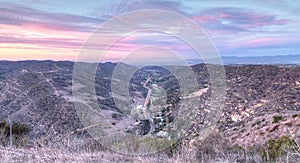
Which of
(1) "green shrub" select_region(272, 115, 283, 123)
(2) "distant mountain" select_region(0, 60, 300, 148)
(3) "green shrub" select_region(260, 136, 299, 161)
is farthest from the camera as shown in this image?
(2) "distant mountain" select_region(0, 60, 300, 148)

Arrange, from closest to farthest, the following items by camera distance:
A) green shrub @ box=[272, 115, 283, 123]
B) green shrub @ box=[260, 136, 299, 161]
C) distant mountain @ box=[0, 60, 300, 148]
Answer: green shrub @ box=[260, 136, 299, 161]
green shrub @ box=[272, 115, 283, 123]
distant mountain @ box=[0, 60, 300, 148]

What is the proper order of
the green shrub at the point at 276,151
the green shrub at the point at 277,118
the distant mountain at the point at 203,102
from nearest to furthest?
the green shrub at the point at 276,151, the green shrub at the point at 277,118, the distant mountain at the point at 203,102

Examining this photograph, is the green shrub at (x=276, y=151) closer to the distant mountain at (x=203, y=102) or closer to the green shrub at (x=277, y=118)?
the distant mountain at (x=203, y=102)

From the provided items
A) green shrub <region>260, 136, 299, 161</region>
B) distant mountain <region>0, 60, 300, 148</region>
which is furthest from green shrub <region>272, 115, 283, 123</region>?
green shrub <region>260, 136, 299, 161</region>

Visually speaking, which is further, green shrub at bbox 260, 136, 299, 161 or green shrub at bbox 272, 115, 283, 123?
green shrub at bbox 272, 115, 283, 123

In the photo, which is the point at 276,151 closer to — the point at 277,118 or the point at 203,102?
the point at 277,118

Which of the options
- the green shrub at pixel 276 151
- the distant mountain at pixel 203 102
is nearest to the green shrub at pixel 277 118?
the distant mountain at pixel 203 102

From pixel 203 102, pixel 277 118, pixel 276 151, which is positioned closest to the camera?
pixel 276 151

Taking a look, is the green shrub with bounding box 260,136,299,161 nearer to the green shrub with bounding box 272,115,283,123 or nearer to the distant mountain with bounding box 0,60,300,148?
the distant mountain with bounding box 0,60,300,148

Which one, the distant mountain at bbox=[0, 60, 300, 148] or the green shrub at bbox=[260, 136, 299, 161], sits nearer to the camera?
the green shrub at bbox=[260, 136, 299, 161]

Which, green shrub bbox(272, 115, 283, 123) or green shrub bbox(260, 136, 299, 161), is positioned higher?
green shrub bbox(260, 136, 299, 161)

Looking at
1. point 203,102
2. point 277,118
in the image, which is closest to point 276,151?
point 277,118
